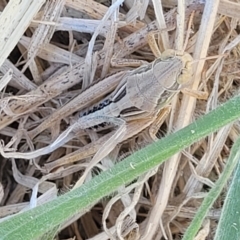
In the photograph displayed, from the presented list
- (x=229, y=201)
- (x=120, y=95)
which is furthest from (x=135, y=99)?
(x=229, y=201)

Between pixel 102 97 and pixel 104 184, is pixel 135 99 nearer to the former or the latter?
pixel 102 97

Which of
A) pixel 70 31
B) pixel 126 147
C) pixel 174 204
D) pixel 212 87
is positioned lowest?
pixel 174 204

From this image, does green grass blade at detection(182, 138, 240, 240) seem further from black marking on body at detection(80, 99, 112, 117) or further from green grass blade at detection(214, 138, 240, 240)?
black marking on body at detection(80, 99, 112, 117)

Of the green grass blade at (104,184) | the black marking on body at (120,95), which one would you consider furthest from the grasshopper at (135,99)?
the green grass blade at (104,184)

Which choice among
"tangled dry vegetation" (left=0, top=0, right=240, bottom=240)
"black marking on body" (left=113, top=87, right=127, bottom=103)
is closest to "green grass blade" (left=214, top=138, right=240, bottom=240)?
"tangled dry vegetation" (left=0, top=0, right=240, bottom=240)

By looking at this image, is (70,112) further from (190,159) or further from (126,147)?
(190,159)

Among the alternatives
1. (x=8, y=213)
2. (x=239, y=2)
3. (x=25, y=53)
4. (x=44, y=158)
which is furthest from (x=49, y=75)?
(x=239, y=2)
